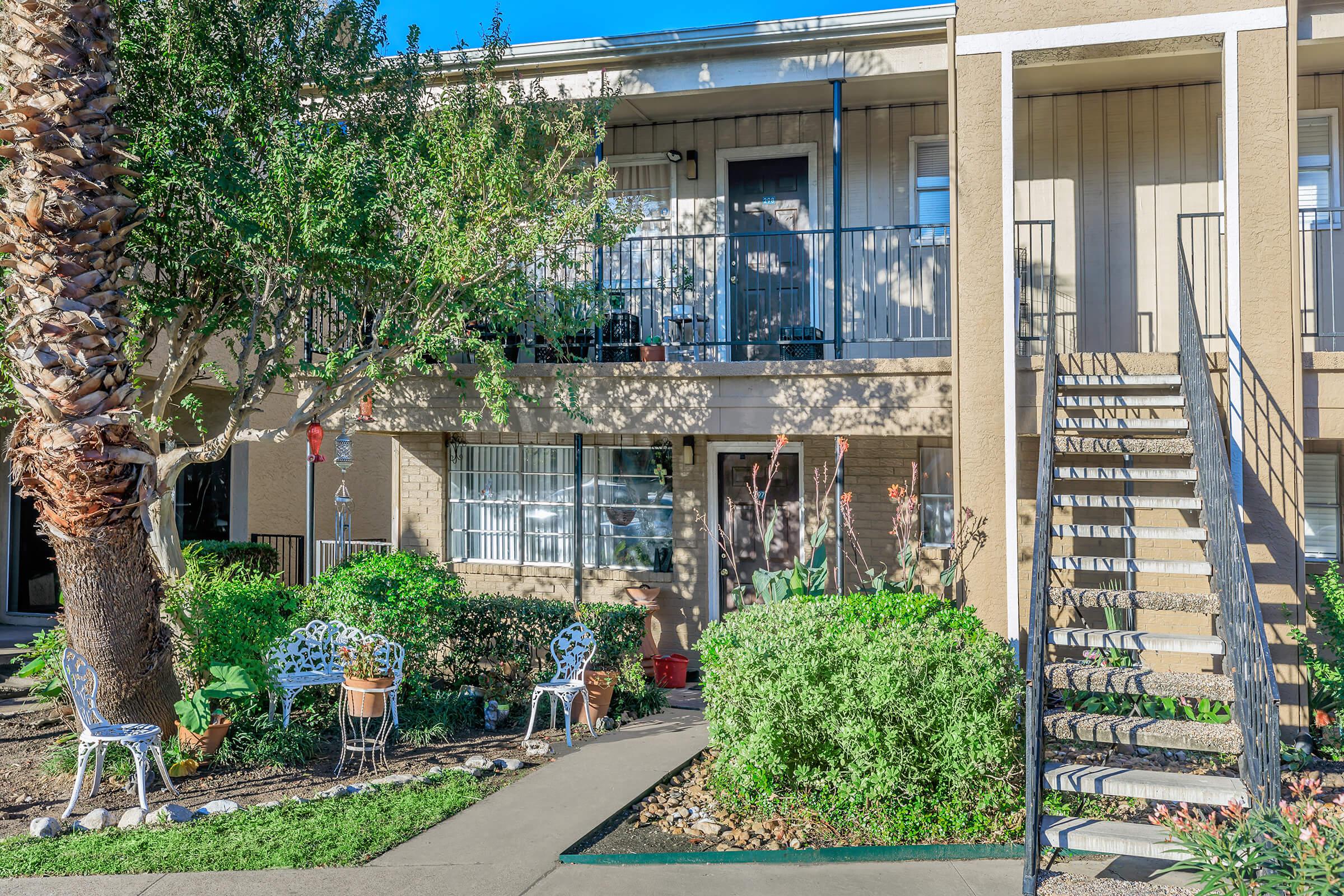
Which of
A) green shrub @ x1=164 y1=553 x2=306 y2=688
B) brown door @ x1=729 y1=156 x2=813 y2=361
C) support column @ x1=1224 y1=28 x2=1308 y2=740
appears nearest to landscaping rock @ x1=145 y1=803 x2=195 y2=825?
green shrub @ x1=164 y1=553 x2=306 y2=688

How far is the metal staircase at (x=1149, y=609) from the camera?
4.66m

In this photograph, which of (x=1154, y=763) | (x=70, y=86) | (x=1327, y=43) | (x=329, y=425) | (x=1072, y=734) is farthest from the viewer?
(x=329, y=425)

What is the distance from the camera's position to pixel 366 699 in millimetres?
6906

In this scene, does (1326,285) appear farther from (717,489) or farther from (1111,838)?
(1111,838)

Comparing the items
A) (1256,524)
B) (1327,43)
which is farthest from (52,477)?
(1327,43)

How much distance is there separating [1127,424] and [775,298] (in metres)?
4.31

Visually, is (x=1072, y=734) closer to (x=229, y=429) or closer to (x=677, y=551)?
(x=677, y=551)

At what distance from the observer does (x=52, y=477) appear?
21.5ft

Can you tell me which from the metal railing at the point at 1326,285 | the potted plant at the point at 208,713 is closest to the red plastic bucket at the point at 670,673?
the potted plant at the point at 208,713

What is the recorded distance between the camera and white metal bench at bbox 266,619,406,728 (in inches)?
283

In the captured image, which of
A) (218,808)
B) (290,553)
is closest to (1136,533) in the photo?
(218,808)

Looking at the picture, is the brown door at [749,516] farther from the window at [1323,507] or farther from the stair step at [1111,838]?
the stair step at [1111,838]

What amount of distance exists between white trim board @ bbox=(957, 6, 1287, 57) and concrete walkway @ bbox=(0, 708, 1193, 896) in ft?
19.4

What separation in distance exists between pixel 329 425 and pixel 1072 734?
A: 10.4 m
